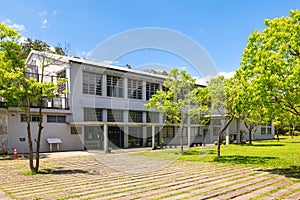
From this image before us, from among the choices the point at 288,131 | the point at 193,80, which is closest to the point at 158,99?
the point at 193,80

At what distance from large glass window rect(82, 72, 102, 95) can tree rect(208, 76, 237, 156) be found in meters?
10.4

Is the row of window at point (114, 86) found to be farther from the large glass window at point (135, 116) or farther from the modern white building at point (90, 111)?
the large glass window at point (135, 116)

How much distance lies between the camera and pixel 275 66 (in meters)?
9.95

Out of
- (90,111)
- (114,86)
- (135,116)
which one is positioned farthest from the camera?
(135,116)

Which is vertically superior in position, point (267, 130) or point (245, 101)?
point (245, 101)

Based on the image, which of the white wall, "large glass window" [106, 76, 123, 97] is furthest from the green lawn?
"large glass window" [106, 76, 123, 97]

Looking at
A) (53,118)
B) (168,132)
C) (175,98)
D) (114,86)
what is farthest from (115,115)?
(168,132)

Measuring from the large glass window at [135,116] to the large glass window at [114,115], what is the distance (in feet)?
3.76

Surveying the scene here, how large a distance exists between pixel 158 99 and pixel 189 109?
2.70 metres

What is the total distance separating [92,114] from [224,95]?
12.6 meters

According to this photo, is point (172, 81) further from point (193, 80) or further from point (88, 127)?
point (88, 127)

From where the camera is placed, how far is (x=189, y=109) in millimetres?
22281

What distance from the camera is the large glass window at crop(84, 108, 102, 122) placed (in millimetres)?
24797

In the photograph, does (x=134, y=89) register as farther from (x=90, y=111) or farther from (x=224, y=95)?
(x=224, y=95)
